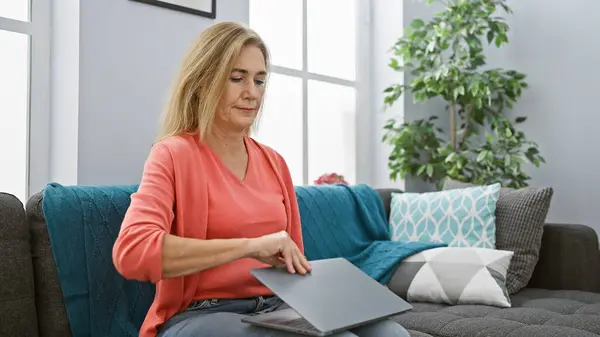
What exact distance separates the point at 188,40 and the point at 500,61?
1978mm

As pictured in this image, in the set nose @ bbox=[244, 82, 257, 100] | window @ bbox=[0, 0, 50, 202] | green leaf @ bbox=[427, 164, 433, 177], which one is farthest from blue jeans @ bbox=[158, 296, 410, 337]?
green leaf @ bbox=[427, 164, 433, 177]

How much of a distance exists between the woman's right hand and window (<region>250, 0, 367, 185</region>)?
6.12ft

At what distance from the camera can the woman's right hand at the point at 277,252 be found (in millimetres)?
1360

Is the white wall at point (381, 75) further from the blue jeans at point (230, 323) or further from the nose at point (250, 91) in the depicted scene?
the blue jeans at point (230, 323)

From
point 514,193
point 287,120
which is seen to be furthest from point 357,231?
point 287,120

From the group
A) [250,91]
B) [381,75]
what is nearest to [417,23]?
[381,75]

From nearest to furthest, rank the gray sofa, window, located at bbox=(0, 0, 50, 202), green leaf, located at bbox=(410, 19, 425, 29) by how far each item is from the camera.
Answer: the gray sofa → window, located at bbox=(0, 0, 50, 202) → green leaf, located at bbox=(410, 19, 425, 29)

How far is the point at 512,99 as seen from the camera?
3561mm

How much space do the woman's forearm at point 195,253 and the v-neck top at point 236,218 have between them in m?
0.16

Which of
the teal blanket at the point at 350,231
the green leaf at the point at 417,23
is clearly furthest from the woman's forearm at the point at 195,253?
the green leaf at the point at 417,23

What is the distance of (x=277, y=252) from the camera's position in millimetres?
1380

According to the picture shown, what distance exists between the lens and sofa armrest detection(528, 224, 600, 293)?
100 inches

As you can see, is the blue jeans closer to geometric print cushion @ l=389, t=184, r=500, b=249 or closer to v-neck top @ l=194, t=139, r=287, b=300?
v-neck top @ l=194, t=139, r=287, b=300

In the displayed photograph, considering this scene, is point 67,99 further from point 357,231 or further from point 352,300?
point 352,300
